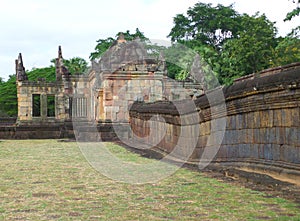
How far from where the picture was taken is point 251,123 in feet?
21.5

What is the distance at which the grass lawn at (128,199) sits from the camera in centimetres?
430

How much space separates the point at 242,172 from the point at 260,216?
226cm

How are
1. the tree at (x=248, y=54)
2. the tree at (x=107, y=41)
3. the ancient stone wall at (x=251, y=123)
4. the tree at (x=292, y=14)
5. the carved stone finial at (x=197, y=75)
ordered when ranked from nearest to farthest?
the ancient stone wall at (x=251, y=123), the tree at (x=292, y=14), the carved stone finial at (x=197, y=75), the tree at (x=248, y=54), the tree at (x=107, y=41)

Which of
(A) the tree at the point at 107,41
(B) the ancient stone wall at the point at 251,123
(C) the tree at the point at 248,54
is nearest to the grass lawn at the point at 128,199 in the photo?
(B) the ancient stone wall at the point at 251,123

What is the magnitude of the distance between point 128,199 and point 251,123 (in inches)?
88.0

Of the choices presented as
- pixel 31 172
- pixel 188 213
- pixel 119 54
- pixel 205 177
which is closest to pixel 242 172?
pixel 205 177

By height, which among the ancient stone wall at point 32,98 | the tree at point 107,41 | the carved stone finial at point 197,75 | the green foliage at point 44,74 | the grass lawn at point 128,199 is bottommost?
the grass lawn at point 128,199

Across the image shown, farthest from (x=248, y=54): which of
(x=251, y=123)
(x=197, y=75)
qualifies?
(x=251, y=123)

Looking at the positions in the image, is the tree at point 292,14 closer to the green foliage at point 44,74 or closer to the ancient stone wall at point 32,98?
the ancient stone wall at point 32,98

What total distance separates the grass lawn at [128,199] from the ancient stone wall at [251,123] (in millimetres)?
631

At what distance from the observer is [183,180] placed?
6.56 m

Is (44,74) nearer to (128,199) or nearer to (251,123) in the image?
(251,123)

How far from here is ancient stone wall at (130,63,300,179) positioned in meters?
A: 5.53

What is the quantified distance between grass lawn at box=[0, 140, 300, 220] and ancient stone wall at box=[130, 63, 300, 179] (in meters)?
0.63
